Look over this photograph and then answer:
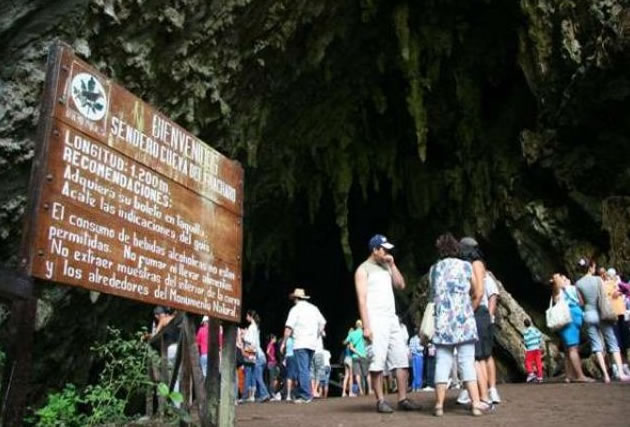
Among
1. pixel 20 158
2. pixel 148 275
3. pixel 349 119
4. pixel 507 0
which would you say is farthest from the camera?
pixel 349 119

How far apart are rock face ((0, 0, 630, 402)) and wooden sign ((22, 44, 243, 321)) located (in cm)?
397

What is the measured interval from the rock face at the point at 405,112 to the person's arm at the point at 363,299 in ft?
12.7

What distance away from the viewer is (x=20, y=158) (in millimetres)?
7344

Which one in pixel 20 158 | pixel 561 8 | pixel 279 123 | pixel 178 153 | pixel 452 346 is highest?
pixel 561 8

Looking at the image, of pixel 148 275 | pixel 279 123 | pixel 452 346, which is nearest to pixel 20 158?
pixel 148 275

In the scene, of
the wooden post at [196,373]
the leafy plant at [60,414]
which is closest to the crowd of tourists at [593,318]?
the wooden post at [196,373]

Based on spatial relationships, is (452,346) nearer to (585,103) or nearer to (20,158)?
(20,158)

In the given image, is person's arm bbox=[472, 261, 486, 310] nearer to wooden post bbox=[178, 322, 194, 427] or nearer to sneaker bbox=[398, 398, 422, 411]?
sneaker bbox=[398, 398, 422, 411]

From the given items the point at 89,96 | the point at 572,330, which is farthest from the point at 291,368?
the point at 89,96

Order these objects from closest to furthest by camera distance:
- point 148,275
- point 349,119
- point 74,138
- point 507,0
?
point 74,138
point 148,275
point 507,0
point 349,119

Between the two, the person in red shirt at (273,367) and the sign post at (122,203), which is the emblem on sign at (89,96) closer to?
the sign post at (122,203)

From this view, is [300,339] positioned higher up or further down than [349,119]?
further down

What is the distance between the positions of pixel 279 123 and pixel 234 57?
8.61 feet

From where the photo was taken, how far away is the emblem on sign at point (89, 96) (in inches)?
127
